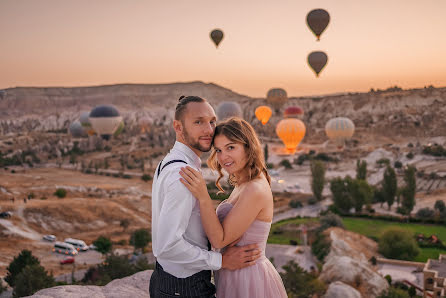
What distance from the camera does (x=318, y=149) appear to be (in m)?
54.4

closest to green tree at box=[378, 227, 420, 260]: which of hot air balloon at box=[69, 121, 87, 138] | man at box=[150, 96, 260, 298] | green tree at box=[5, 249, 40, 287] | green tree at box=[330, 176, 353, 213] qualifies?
green tree at box=[330, 176, 353, 213]

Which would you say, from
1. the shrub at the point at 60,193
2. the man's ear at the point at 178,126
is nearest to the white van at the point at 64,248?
the shrub at the point at 60,193

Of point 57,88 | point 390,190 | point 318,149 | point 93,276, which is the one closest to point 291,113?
point 318,149

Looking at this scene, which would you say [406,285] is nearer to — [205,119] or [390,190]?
[390,190]

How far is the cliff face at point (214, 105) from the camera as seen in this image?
6394 centimetres

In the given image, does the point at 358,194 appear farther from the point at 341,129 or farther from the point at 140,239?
the point at 140,239

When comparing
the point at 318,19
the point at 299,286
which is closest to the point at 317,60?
the point at 318,19

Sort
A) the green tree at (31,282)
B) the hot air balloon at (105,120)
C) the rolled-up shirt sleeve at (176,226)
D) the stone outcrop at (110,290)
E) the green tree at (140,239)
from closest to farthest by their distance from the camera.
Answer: the rolled-up shirt sleeve at (176,226)
the stone outcrop at (110,290)
the green tree at (31,282)
the green tree at (140,239)
the hot air balloon at (105,120)

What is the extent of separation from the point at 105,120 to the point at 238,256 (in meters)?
47.5

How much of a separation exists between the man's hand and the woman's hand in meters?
0.50

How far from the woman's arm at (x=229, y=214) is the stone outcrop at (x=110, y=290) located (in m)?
2.19

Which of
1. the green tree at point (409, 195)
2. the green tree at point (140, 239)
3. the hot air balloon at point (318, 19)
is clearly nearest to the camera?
the green tree at point (140, 239)

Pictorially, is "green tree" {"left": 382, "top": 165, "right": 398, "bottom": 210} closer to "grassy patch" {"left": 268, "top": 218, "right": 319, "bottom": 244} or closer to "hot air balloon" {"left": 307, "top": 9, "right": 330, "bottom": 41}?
"grassy patch" {"left": 268, "top": 218, "right": 319, "bottom": 244}

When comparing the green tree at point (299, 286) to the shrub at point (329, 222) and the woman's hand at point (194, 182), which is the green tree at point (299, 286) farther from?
the woman's hand at point (194, 182)
